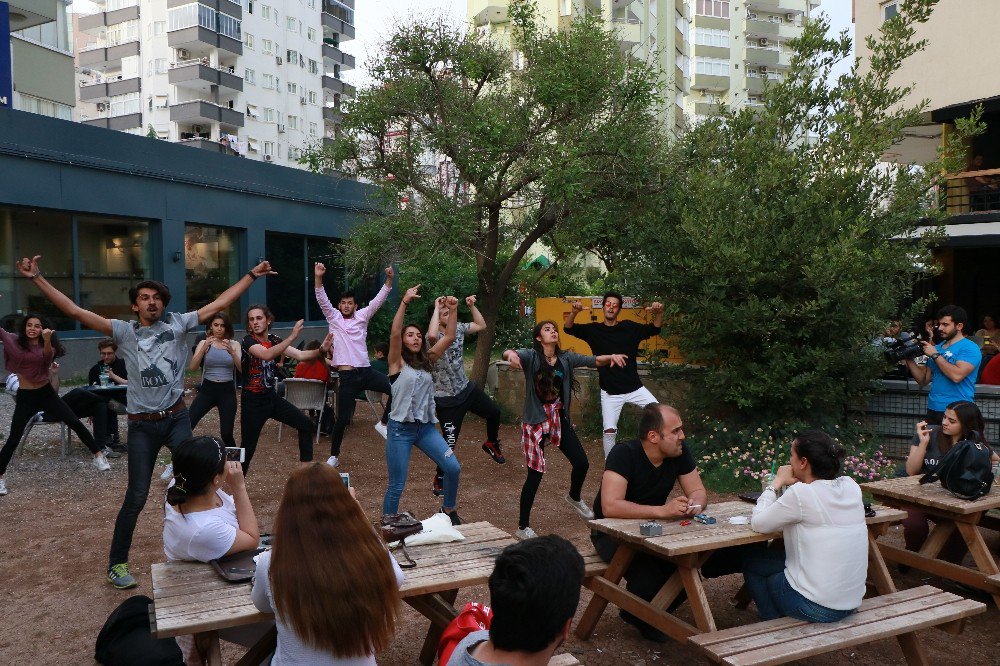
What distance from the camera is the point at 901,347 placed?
7914mm

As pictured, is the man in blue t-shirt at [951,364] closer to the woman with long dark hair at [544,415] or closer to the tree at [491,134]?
the woman with long dark hair at [544,415]

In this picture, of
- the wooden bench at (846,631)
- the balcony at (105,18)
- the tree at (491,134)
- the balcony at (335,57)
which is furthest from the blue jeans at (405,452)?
the balcony at (335,57)

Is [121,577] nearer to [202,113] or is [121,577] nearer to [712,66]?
[202,113]

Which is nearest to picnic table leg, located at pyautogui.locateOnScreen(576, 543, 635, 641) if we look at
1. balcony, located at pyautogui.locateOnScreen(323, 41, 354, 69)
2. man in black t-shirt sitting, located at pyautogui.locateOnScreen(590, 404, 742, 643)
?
man in black t-shirt sitting, located at pyautogui.locateOnScreen(590, 404, 742, 643)

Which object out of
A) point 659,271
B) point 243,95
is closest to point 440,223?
point 659,271

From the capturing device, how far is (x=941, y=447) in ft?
18.0

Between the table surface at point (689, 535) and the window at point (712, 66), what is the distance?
5525 cm

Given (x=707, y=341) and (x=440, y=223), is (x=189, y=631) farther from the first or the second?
(x=440, y=223)

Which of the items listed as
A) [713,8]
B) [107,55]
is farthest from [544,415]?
[713,8]

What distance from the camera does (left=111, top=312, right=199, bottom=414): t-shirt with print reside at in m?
4.99

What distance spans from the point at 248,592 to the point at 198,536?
41 centimetres

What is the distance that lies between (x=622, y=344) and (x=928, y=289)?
9.67m

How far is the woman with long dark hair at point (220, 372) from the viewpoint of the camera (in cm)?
707

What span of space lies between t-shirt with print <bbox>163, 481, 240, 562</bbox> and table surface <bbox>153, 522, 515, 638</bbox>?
5 cm
